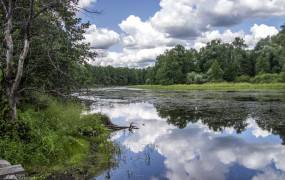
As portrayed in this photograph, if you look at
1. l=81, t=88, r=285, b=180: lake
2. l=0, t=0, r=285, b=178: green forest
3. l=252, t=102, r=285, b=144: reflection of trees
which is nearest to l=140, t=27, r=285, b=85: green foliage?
l=252, t=102, r=285, b=144: reflection of trees

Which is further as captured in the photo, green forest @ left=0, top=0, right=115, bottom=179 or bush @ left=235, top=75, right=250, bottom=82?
bush @ left=235, top=75, right=250, bottom=82

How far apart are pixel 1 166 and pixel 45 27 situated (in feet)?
24.1

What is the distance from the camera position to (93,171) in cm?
1116

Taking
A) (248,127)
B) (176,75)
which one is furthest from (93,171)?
(176,75)

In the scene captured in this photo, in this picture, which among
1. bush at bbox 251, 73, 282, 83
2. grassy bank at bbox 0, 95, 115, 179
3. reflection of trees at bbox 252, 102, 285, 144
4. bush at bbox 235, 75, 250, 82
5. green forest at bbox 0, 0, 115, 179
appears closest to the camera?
grassy bank at bbox 0, 95, 115, 179

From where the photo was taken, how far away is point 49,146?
10961 millimetres

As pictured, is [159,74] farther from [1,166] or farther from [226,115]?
[1,166]

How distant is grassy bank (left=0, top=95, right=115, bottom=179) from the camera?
10102 millimetres

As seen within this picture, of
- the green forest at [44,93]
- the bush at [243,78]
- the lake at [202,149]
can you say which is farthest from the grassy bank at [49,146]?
the bush at [243,78]

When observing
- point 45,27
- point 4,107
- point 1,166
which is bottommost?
point 1,166

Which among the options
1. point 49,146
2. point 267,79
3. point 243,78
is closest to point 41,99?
point 49,146

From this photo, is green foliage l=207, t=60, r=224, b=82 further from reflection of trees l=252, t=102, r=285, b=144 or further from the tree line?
reflection of trees l=252, t=102, r=285, b=144

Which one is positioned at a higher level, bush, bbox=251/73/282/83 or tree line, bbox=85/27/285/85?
tree line, bbox=85/27/285/85

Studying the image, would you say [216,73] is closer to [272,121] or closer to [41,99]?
[272,121]
